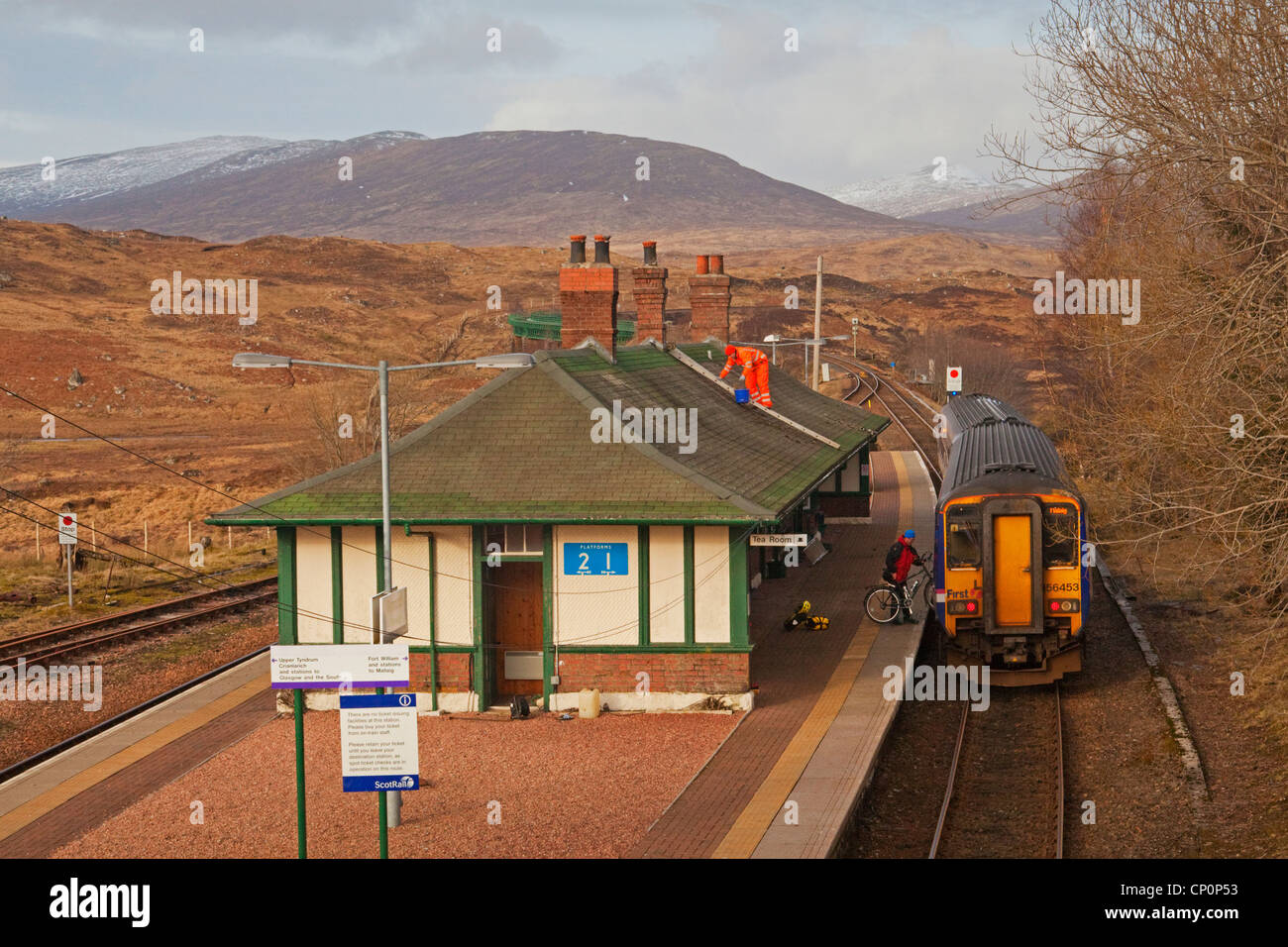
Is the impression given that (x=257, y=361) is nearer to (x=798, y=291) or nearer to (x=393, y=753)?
(x=393, y=753)

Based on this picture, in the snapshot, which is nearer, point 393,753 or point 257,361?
point 393,753

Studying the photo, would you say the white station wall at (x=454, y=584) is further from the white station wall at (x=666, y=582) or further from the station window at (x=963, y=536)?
the station window at (x=963, y=536)

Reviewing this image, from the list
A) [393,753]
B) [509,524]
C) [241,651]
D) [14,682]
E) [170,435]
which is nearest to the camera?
[393,753]

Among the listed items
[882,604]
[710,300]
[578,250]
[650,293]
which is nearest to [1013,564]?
[882,604]

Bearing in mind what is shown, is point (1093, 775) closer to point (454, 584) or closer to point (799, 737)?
point (799, 737)

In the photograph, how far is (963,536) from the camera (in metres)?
20.6

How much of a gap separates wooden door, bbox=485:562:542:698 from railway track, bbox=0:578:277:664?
31.0 ft

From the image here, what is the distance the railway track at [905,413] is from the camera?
165 ft

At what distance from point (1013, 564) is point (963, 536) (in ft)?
2.79

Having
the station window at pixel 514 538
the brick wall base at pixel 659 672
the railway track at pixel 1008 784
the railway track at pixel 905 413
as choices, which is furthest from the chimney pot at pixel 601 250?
the railway track at pixel 905 413

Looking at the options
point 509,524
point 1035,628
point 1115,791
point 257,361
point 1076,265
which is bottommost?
point 1115,791

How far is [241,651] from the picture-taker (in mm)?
26234

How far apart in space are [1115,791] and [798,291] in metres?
120
